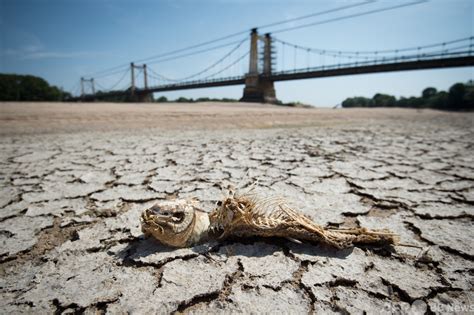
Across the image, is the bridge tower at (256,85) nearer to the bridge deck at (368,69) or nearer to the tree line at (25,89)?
the bridge deck at (368,69)

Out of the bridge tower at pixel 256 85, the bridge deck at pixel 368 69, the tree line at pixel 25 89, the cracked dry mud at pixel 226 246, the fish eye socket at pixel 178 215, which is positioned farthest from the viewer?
the tree line at pixel 25 89

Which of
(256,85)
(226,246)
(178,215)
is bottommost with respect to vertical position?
(226,246)

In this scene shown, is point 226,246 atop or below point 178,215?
below

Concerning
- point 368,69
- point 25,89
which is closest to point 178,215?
point 368,69

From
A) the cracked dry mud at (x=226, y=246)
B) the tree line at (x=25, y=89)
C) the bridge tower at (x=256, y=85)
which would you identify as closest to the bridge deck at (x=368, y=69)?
the bridge tower at (x=256, y=85)

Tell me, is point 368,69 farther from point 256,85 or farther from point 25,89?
point 25,89

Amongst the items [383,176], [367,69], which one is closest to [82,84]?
[367,69]

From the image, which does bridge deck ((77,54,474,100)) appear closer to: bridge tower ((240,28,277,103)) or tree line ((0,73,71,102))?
bridge tower ((240,28,277,103))
